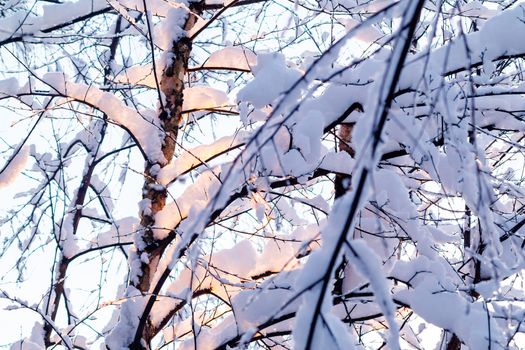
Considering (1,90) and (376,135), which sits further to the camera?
(1,90)

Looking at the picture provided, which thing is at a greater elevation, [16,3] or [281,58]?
[16,3]

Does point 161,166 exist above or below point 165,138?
below

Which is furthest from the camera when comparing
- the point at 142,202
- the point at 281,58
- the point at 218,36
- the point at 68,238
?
the point at 68,238

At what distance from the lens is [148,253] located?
3.37 meters

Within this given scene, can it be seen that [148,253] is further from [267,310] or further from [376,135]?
[376,135]

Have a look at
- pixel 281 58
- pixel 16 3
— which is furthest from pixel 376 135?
pixel 16 3

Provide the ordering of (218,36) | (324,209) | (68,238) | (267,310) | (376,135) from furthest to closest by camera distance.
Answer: (68,238) < (218,36) < (324,209) < (267,310) < (376,135)

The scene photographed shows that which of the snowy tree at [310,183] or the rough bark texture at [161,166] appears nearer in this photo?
the snowy tree at [310,183]

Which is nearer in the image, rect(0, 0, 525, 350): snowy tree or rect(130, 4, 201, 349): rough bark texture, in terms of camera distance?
rect(0, 0, 525, 350): snowy tree

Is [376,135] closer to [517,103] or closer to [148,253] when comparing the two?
[517,103]

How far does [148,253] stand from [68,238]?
191 centimetres

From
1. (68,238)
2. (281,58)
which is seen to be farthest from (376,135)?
(68,238)

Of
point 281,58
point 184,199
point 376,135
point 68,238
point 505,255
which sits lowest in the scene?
point 376,135

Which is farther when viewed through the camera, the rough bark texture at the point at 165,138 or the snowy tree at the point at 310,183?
the rough bark texture at the point at 165,138
